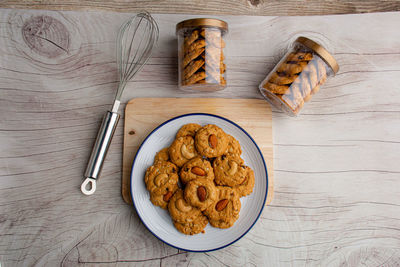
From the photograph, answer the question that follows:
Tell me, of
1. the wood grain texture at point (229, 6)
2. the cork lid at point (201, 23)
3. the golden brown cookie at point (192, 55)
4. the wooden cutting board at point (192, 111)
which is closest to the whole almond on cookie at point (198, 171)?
the wooden cutting board at point (192, 111)

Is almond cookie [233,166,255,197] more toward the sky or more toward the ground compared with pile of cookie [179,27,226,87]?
more toward the ground

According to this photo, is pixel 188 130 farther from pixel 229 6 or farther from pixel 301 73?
pixel 229 6

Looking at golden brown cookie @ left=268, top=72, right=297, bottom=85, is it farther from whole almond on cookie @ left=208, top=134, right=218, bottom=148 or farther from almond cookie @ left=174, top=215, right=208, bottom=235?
almond cookie @ left=174, top=215, right=208, bottom=235

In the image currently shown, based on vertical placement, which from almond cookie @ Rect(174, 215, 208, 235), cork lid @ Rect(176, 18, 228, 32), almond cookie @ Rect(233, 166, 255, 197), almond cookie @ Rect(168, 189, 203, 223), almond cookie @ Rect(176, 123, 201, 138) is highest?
cork lid @ Rect(176, 18, 228, 32)

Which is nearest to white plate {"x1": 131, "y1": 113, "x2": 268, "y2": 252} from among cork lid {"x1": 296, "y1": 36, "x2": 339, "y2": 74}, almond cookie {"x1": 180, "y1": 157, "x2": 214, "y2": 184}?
almond cookie {"x1": 180, "y1": 157, "x2": 214, "y2": 184}

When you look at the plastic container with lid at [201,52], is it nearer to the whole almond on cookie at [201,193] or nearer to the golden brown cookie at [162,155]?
the golden brown cookie at [162,155]

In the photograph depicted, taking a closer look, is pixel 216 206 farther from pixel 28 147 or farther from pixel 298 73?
pixel 28 147

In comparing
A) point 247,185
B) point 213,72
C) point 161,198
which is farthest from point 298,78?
point 161,198
